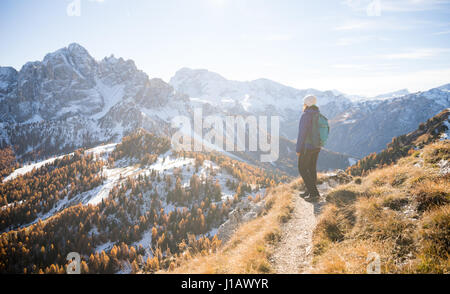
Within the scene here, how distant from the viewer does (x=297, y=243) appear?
7.49 meters

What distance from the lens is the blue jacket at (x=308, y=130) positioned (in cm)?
944

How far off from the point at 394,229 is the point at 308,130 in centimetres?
515

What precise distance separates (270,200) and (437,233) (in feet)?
32.8

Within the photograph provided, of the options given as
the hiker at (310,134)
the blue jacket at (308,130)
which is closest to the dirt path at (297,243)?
the hiker at (310,134)

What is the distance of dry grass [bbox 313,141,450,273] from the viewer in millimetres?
4637

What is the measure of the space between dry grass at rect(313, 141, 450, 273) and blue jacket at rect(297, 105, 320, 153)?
298 centimetres

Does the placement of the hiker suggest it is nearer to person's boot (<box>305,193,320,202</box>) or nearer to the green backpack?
the green backpack

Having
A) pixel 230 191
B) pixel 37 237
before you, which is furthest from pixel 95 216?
pixel 230 191

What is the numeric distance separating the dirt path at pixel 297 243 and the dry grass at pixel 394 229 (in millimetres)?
441

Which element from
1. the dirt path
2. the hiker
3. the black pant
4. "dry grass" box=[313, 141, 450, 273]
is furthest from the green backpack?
the dirt path

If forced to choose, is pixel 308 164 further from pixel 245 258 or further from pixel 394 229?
pixel 245 258

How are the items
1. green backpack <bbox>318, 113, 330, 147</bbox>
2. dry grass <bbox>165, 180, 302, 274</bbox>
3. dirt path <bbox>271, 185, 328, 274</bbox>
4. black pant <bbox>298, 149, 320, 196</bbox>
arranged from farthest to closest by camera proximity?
black pant <bbox>298, 149, 320, 196</bbox>, green backpack <bbox>318, 113, 330, 147</bbox>, dirt path <bbox>271, 185, 328, 274</bbox>, dry grass <bbox>165, 180, 302, 274</bbox>

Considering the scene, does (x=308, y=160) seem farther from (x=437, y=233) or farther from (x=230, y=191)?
(x=230, y=191)

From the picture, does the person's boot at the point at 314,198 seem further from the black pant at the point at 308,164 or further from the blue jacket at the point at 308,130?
the blue jacket at the point at 308,130
